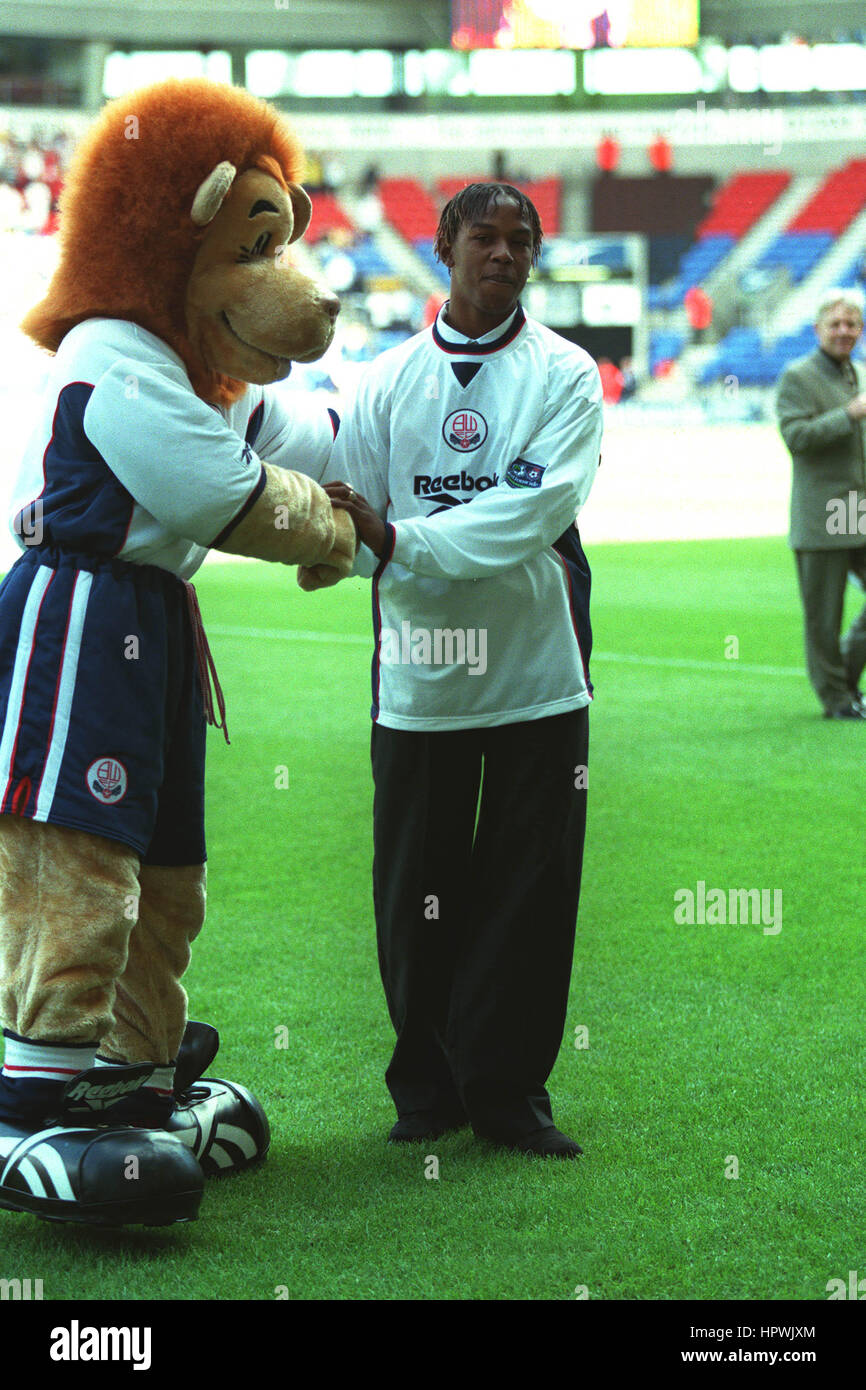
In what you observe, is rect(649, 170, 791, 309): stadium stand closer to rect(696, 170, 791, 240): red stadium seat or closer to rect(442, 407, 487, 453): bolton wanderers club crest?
rect(696, 170, 791, 240): red stadium seat

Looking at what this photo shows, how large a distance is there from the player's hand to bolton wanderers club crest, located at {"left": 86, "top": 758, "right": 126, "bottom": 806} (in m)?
0.58

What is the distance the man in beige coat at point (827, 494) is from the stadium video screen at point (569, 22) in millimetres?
36913

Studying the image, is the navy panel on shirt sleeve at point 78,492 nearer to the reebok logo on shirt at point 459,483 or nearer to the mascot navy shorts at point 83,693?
the mascot navy shorts at point 83,693

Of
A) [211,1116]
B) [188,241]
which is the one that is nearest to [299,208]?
[188,241]

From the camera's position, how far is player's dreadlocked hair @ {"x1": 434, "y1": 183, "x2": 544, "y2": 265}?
3.05 m

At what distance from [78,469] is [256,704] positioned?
5633 millimetres

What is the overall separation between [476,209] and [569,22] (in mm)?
42220

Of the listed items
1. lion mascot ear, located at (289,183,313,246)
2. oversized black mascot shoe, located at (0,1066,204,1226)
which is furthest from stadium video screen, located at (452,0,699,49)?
oversized black mascot shoe, located at (0,1066,204,1226)

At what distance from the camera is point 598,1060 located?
3.73 metres

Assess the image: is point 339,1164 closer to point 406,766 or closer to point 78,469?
point 406,766

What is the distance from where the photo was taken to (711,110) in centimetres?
4181

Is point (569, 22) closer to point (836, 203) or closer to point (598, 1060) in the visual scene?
point (836, 203)
